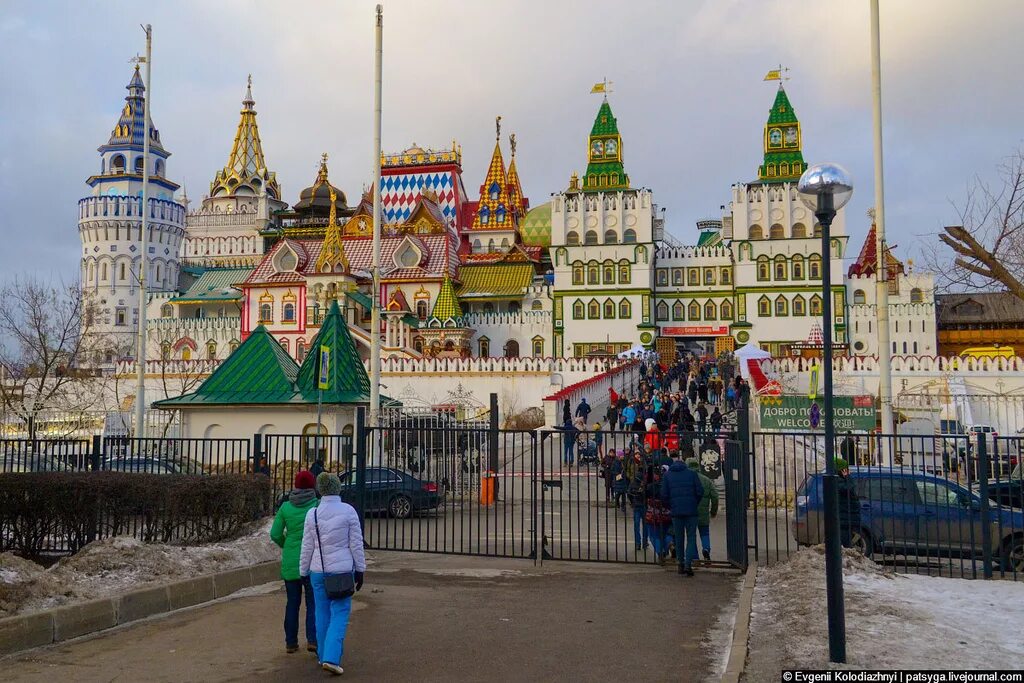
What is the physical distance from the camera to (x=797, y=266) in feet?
185

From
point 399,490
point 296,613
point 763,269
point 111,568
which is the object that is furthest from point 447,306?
point 296,613

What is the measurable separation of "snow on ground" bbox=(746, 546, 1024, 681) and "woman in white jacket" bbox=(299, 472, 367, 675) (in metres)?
3.29

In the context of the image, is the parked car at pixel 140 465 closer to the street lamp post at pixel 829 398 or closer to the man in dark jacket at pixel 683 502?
the man in dark jacket at pixel 683 502

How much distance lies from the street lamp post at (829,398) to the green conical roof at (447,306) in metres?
51.0

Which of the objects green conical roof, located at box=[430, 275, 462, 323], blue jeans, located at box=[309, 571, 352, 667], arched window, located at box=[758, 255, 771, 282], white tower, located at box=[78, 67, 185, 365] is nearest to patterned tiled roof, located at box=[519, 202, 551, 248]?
green conical roof, located at box=[430, 275, 462, 323]

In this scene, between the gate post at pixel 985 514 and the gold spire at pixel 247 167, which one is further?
the gold spire at pixel 247 167

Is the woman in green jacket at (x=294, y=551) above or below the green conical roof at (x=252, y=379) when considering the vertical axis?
below

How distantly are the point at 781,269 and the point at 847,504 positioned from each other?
4818 centimetres

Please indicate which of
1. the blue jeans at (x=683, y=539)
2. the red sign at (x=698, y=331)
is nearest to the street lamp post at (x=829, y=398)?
the blue jeans at (x=683, y=539)

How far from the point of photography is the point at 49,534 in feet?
40.3

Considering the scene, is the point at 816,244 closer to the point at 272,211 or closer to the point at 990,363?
the point at 990,363

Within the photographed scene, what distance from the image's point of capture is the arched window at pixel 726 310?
192 feet

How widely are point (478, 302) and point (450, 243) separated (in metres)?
5.47

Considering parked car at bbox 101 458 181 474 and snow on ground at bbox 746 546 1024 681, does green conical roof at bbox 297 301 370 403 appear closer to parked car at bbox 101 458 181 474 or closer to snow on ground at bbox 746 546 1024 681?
parked car at bbox 101 458 181 474
